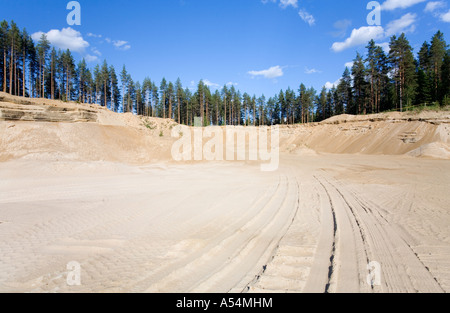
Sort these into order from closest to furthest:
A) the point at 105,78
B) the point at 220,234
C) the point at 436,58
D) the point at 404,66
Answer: the point at 220,234, the point at 404,66, the point at 436,58, the point at 105,78

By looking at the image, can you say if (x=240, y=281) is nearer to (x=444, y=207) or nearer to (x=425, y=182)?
(x=444, y=207)

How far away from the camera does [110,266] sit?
12.1 feet

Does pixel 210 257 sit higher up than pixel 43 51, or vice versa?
pixel 43 51

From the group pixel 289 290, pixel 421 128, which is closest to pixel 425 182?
pixel 289 290

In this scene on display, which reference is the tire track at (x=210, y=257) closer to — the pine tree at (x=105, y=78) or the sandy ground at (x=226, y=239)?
the sandy ground at (x=226, y=239)

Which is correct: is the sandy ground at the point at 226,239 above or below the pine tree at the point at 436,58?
below

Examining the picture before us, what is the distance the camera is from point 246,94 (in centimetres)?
8012

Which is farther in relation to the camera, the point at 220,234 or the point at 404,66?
the point at 404,66

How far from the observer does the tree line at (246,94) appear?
40438mm

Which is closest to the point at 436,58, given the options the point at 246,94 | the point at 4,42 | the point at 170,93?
the point at 246,94

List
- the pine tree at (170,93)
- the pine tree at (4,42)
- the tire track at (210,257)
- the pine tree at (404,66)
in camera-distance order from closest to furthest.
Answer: the tire track at (210,257)
the pine tree at (4,42)
the pine tree at (404,66)
the pine tree at (170,93)

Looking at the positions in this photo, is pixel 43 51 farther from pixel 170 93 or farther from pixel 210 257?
pixel 210 257

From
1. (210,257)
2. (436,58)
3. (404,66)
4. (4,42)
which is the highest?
(4,42)

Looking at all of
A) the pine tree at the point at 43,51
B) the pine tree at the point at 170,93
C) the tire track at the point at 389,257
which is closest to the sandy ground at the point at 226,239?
the tire track at the point at 389,257
